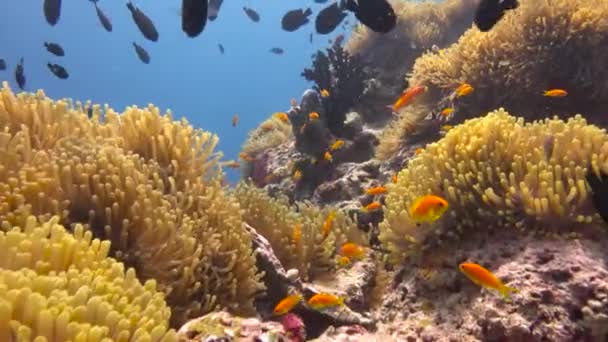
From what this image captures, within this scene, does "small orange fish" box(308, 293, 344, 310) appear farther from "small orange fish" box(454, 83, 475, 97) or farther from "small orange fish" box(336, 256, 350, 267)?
"small orange fish" box(454, 83, 475, 97)

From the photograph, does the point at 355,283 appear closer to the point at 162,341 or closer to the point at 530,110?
the point at 162,341

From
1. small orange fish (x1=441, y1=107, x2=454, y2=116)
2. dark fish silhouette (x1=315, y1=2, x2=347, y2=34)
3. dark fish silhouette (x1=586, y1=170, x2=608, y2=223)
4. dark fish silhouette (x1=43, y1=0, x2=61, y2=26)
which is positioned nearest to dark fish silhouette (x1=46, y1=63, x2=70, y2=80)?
dark fish silhouette (x1=43, y1=0, x2=61, y2=26)

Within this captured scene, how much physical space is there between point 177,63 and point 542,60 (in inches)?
5171

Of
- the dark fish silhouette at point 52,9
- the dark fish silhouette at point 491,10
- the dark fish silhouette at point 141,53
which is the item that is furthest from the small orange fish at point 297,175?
the dark fish silhouette at point 52,9

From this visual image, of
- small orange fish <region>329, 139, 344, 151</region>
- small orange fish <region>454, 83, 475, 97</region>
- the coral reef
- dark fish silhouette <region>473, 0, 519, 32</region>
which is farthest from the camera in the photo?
the coral reef

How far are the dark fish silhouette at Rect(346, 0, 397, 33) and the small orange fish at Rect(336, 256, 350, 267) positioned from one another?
89.9 inches

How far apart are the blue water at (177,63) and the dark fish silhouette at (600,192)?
91095 mm

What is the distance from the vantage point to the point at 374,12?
4.68 metres

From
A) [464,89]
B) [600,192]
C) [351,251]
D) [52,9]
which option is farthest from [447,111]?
[52,9]

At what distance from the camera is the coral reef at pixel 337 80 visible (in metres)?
8.61

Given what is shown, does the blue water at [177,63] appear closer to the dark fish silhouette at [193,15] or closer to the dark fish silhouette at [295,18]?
the dark fish silhouette at [295,18]

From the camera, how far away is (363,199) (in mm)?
6422

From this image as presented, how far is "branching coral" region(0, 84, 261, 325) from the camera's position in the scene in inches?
112

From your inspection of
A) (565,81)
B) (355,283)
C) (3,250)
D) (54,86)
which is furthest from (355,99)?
(54,86)
